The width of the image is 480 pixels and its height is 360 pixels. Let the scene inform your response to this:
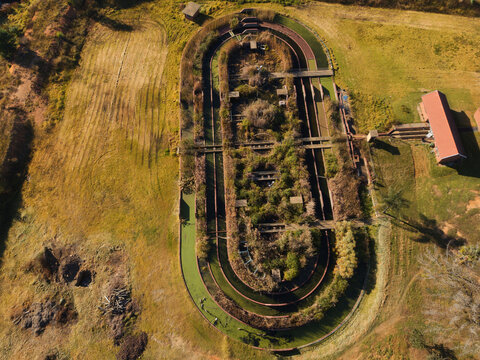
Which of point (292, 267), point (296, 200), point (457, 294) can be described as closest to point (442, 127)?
point (457, 294)

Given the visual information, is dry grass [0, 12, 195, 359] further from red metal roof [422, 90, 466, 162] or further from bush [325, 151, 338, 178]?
red metal roof [422, 90, 466, 162]

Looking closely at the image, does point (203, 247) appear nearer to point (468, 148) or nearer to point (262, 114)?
point (262, 114)

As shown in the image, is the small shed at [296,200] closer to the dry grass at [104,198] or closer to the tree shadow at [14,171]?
the dry grass at [104,198]

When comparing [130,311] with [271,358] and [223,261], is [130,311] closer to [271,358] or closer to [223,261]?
[223,261]

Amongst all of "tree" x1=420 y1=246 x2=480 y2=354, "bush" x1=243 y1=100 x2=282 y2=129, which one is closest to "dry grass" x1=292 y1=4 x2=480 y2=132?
"bush" x1=243 y1=100 x2=282 y2=129

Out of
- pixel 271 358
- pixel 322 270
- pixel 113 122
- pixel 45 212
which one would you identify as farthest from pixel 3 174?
pixel 322 270

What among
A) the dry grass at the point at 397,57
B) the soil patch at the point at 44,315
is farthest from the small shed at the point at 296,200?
the soil patch at the point at 44,315

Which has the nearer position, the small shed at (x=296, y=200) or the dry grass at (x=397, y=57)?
the small shed at (x=296, y=200)
